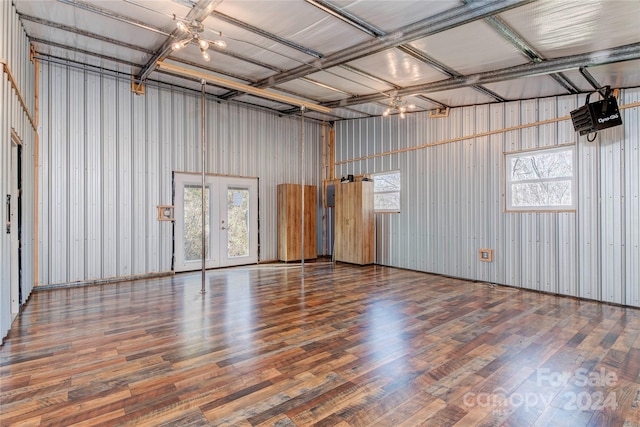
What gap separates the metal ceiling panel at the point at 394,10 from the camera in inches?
144

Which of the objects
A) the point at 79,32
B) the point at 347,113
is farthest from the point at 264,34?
the point at 347,113

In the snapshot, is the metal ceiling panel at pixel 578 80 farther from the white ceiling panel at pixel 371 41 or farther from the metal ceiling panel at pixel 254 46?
the metal ceiling panel at pixel 254 46

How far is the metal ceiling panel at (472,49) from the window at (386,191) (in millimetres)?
3314

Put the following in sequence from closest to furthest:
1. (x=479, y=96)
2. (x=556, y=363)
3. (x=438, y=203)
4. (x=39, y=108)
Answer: (x=556, y=363), (x=39, y=108), (x=479, y=96), (x=438, y=203)

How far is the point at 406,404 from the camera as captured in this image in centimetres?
235

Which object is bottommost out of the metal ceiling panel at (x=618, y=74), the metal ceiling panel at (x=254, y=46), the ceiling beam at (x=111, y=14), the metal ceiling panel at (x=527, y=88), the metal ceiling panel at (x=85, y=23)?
the metal ceiling panel at (x=618, y=74)

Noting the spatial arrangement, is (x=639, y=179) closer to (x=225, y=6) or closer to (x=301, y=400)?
(x=301, y=400)

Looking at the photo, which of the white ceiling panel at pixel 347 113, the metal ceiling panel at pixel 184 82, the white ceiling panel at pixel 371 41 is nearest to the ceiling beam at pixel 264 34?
the white ceiling panel at pixel 371 41

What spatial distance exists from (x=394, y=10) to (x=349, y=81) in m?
2.32

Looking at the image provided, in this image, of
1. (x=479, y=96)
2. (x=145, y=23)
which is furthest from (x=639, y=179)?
(x=145, y=23)

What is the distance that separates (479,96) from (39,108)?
24.5ft

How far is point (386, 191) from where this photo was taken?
8.30 meters

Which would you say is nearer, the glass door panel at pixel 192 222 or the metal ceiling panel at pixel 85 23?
the metal ceiling panel at pixel 85 23

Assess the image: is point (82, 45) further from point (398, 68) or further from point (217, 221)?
point (398, 68)
